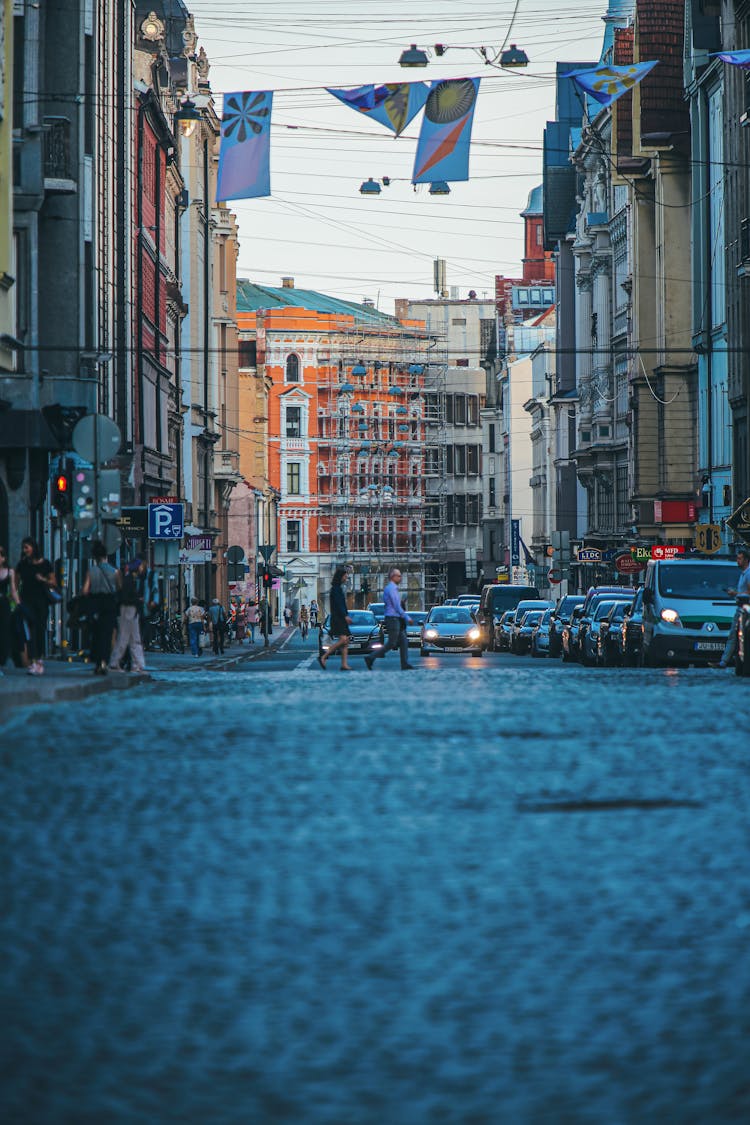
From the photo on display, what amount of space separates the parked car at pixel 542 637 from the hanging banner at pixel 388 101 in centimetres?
2465

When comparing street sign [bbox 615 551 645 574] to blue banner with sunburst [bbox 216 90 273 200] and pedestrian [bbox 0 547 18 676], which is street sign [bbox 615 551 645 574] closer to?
blue banner with sunburst [bbox 216 90 273 200]

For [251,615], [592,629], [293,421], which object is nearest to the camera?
[592,629]

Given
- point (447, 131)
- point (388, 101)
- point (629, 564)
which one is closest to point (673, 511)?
point (629, 564)

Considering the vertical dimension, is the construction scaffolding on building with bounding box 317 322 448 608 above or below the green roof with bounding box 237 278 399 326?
below

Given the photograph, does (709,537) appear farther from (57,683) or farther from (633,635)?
(57,683)

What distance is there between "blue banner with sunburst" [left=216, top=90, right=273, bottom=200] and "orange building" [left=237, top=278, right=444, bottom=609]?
10990cm

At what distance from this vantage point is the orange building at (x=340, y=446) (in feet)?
479

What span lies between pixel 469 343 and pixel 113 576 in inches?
5243

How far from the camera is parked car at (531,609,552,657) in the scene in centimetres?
5453

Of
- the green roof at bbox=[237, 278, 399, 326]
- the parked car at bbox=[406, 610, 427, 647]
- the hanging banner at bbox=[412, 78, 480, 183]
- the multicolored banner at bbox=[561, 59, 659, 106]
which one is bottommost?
the parked car at bbox=[406, 610, 427, 647]

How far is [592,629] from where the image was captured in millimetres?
42500

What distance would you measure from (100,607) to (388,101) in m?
9.25

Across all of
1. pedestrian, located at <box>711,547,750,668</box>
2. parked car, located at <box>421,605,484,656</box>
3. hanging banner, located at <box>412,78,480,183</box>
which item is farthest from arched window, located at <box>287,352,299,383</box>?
pedestrian, located at <box>711,547,750,668</box>

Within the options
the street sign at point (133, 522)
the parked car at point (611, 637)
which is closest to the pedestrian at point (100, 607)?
the parked car at point (611, 637)
